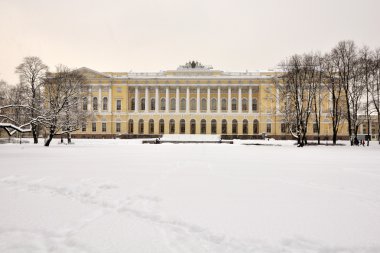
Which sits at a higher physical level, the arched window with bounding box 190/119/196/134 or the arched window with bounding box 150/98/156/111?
the arched window with bounding box 150/98/156/111

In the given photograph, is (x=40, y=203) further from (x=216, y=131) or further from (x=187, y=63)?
(x=187, y=63)

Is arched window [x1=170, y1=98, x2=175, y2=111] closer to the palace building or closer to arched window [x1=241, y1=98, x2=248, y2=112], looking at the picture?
the palace building

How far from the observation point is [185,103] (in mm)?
67625

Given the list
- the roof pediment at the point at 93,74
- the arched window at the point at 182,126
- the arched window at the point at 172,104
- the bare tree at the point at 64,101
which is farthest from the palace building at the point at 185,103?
the bare tree at the point at 64,101

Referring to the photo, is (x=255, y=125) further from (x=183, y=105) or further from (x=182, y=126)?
(x=183, y=105)

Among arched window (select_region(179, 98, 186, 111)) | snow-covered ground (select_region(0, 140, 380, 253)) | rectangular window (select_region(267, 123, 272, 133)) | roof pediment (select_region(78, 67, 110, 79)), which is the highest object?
roof pediment (select_region(78, 67, 110, 79))

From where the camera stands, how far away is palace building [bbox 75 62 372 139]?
2532 inches

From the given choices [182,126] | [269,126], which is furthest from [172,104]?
[269,126]

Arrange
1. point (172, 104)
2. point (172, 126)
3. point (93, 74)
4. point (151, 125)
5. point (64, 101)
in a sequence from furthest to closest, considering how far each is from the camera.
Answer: point (172, 104)
point (151, 125)
point (172, 126)
point (93, 74)
point (64, 101)

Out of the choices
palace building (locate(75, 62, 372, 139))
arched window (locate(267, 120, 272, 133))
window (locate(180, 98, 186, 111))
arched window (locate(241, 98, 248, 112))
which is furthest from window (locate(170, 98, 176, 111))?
arched window (locate(267, 120, 272, 133))

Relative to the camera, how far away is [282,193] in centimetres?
665

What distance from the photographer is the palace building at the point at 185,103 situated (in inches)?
2532

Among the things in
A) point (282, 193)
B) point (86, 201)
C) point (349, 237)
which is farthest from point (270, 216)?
point (86, 201)

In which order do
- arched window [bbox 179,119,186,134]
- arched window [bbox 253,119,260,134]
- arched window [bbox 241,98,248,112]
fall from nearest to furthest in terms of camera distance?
arched window [bbox 253,119,260,134], arched window [bbox 179,119,186,134], arched window [bbox 241,98,248,112]
